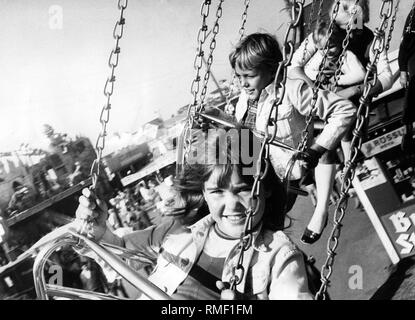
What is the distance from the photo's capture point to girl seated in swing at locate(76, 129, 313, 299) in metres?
1.10

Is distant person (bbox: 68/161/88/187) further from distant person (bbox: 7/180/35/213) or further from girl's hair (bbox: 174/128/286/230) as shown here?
girl's hair (bbox: 174/128/286/230)

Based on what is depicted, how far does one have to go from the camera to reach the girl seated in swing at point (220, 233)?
110 cm

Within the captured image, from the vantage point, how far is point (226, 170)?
113 centimetres

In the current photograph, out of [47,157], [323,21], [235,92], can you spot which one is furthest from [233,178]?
[47,157]

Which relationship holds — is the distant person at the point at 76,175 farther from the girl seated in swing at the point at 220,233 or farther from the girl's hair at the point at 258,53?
the girl's hair at the point at 258,53

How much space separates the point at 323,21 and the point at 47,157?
1.11 meters

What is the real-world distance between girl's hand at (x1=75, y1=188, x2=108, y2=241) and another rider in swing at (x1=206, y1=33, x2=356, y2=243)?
21.0 inches

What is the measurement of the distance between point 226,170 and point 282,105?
11.8 inches

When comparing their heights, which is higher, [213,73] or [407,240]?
[213,73]

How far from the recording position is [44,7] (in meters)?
1.39

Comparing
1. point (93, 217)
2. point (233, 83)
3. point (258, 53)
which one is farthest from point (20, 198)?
point (258, 53)

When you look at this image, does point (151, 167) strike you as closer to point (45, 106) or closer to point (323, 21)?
point (45, 106)

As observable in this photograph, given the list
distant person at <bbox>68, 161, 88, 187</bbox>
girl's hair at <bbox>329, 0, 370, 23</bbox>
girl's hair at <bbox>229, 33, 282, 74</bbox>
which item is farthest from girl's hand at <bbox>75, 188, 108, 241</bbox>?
girl's hair at <bbox>329, 0, 370, 23</bbox>

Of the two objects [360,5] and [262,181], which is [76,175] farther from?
[360,5]
